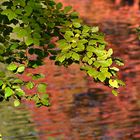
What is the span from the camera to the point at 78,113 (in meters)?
27.0

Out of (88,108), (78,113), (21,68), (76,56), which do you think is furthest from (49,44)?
(88,108)

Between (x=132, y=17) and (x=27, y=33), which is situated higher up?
(x=132, y=17)

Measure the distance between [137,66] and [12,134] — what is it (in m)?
17.1

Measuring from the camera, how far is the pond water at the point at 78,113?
23312mm

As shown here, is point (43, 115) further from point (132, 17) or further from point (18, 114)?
point (132, 17)

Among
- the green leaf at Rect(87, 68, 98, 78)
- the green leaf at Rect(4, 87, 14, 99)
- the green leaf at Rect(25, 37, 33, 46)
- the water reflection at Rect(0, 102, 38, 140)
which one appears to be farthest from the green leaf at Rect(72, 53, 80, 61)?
the water reflection at Rect(0, 102, 38, 140)

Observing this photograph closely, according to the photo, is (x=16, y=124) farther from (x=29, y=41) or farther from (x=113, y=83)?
→ (x=29, y=41)

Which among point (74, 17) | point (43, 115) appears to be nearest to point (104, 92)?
point (43, 115)

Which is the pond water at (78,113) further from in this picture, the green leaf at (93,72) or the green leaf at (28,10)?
the green leaf at (28,10)

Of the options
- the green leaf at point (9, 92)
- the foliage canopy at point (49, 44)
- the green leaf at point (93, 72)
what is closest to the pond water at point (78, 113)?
the foliage canopy at point (49, 44)

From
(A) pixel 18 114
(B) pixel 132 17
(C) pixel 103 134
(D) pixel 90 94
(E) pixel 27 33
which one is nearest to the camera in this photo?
(E) pixel 27 33

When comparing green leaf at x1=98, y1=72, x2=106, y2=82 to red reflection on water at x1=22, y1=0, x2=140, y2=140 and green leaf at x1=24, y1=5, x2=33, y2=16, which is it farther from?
red reflection on water at x1=22, y1=0, x2=140, y2=140

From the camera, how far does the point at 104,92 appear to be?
31.5m

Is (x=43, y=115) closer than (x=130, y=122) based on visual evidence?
No
